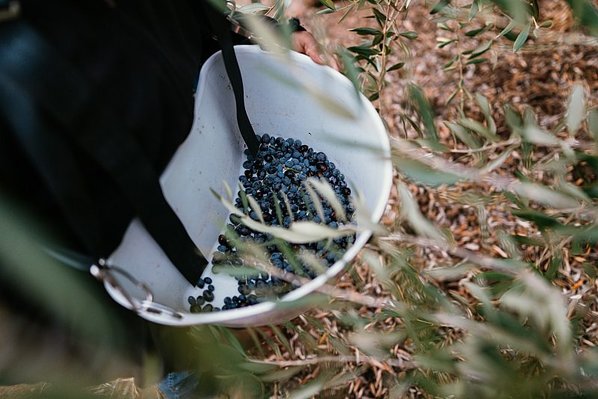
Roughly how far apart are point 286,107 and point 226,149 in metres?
0.14

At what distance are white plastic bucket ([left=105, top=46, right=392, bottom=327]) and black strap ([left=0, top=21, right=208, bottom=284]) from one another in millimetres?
127

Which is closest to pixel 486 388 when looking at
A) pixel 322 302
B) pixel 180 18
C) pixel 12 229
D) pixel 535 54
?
pixel 322 302

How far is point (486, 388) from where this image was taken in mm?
600

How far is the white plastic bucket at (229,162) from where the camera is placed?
0.85 meters

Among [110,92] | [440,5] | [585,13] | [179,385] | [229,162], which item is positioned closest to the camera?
[585,13]

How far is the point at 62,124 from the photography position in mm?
688

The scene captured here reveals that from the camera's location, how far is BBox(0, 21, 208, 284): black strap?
25.3 inches

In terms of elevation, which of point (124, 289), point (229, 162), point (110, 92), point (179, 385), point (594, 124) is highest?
point (110, 92)

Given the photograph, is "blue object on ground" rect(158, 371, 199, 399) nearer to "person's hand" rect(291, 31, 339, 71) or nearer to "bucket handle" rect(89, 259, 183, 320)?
"bucket handle" rect(89, 259, 183, 320)

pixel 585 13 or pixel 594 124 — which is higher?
pixel 585 13

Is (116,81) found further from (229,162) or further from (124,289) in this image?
(229,162)

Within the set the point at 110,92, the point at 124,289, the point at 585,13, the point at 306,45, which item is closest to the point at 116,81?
the point at 110,92

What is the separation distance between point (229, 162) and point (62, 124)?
534 millimetres

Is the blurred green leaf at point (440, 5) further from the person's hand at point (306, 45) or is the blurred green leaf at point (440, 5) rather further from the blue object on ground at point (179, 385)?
the blue object on ground at point (179, 385)
